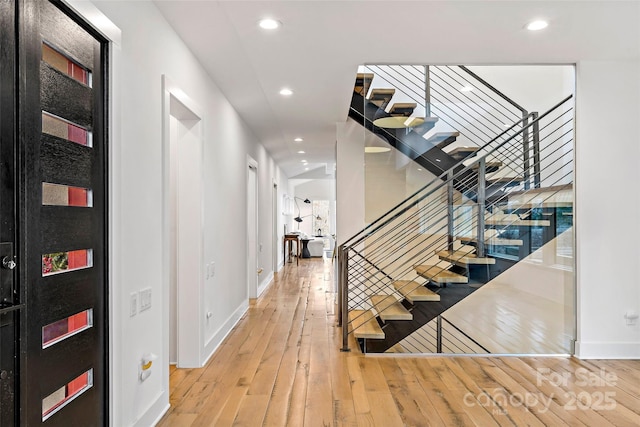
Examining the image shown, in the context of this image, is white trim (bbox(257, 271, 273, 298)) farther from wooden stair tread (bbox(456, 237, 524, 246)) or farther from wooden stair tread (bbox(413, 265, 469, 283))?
wooden stair tread (bbox(456, 237, 524, 246))

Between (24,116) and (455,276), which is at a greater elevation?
(24,116)

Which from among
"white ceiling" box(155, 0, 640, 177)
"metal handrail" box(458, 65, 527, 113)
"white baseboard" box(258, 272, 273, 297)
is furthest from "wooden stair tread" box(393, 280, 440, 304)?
"white baseboard" box(258, 272, 273, 297)

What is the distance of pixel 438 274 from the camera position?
3.72 m

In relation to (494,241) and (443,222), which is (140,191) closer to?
(443,222)

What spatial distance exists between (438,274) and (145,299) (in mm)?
2386

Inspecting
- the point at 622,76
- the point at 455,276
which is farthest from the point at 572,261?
the point at 622,76

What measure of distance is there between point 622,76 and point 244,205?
13.6 ft

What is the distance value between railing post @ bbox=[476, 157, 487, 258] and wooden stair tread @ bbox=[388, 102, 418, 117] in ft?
2.39

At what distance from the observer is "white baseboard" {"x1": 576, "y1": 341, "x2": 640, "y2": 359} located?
3629 millimetres

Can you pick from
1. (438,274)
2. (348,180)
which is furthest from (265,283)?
(438,274)

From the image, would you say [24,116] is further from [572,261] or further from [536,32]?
[572,261]

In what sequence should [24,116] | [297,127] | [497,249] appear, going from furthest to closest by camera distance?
[297,127], [497,249], [24,116]

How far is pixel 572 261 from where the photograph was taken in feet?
12.3

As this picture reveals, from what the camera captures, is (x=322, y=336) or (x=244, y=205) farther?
(x=244, y=205)
